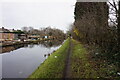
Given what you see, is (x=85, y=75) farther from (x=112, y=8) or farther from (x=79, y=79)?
(x=112, y=8)

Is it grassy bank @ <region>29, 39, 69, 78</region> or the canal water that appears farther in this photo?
the canal water

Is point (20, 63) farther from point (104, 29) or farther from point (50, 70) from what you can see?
point (104, 29)

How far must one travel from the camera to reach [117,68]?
898 cm

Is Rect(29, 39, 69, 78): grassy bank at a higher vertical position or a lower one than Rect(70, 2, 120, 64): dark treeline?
lower

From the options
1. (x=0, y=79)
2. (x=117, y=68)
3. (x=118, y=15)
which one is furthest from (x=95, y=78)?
(x=0, y=79)

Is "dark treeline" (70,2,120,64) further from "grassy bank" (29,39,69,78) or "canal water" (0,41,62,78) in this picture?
"canal water" (0,41,62,78)

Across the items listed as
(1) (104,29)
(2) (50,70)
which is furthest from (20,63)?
(1) (104,29)

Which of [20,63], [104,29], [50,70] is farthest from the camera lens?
[20,63]

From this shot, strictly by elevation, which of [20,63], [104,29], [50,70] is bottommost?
[20,63]

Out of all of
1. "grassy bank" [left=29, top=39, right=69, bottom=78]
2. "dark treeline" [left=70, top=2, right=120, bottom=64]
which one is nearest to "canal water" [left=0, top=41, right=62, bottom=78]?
"grassy bank" [left=29, top=39, right=69, bottom=78]

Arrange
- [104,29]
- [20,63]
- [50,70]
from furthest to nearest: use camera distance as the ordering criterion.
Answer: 1. [20,63]
2. [104,29]
3. [50,70]

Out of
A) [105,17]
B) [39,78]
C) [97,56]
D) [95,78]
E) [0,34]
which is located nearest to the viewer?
[95,78]

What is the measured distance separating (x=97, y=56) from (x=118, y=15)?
574cm

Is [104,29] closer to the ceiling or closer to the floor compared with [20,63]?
closer to the ceiling
